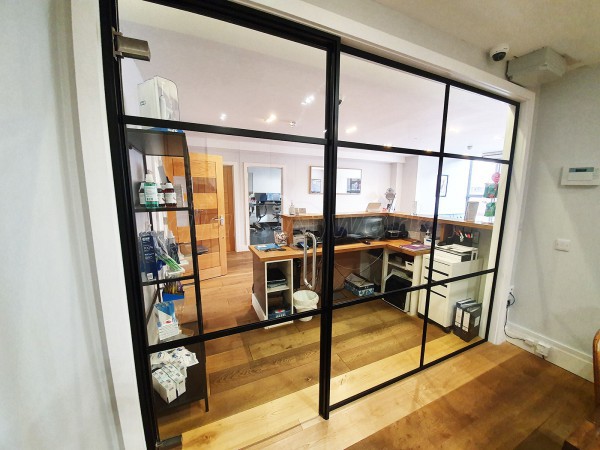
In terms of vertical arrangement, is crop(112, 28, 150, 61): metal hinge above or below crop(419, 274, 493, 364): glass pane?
above

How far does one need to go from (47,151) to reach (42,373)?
65cm

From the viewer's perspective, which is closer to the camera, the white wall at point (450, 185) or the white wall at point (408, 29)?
the white wall at point (408, 29)

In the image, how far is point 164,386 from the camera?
4.23 feet

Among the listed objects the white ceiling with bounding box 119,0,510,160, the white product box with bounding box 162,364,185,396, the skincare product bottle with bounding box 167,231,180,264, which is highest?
the white ceiling with bounding box 119,0,510,160

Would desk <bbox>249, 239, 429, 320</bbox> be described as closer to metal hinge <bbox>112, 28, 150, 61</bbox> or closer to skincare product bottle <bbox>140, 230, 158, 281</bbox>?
A: skincare product bottle <bbox>140, 230, 158, 281</bbox>

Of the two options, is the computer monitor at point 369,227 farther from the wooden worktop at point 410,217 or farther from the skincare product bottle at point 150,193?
the skincare product bottle at point 150,193

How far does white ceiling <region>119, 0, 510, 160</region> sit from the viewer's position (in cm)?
132

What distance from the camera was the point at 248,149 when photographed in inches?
158

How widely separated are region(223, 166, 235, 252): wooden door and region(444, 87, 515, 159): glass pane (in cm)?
339

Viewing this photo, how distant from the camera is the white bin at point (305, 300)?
2.44 m

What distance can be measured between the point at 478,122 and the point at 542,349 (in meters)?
3.07

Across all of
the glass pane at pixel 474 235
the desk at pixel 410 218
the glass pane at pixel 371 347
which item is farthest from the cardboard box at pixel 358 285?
the desk at pixel 410 218

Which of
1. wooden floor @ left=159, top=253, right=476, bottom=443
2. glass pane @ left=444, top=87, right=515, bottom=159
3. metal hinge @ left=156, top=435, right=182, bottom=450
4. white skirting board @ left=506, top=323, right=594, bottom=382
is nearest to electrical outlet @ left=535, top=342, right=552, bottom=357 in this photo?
white skirting board @ left=506, top=323, right=594, bottom=382

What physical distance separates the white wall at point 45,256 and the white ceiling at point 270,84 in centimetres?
47
